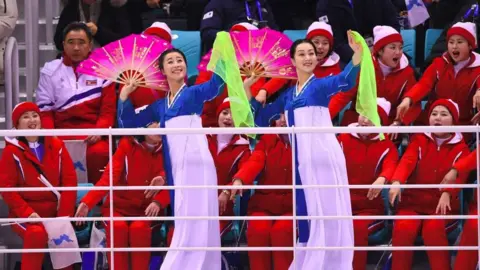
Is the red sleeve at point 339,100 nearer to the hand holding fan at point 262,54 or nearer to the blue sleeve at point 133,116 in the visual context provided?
the hand holding fan at point 262,54

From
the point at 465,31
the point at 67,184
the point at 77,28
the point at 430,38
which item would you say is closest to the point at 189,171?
the point at 67,184

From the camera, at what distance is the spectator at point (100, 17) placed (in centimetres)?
1005

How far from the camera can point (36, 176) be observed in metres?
8.70

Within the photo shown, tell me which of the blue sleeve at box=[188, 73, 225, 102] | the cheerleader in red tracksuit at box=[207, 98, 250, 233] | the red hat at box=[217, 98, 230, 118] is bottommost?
the cheerleader in red tracksuit at box=[207, 98, 250, 233]

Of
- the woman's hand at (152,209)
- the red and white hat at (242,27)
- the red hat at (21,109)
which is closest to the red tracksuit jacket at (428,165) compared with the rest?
the red and white hat at (242,27)

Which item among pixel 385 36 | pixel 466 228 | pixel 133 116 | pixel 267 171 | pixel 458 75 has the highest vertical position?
pixel 385 36

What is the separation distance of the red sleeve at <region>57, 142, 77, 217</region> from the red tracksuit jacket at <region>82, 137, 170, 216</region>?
210 mm

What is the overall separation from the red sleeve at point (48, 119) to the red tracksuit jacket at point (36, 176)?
64 centimetres

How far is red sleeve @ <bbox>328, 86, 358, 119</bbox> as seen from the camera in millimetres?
9148

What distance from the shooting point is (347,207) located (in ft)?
26.9

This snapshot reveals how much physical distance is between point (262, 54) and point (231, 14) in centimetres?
154

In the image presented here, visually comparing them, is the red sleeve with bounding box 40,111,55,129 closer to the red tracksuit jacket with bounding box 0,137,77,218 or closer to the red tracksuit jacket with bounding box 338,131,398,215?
the red tracksuit jacket with bounding box 0,137,77,218

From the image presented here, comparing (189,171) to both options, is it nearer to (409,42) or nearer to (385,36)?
(385,36)

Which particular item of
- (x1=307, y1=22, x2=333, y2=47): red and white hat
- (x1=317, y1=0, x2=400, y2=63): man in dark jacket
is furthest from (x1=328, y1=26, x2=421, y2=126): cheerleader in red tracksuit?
(x1=317, y1=0, x2=400, y2=63): man in dark jacket
